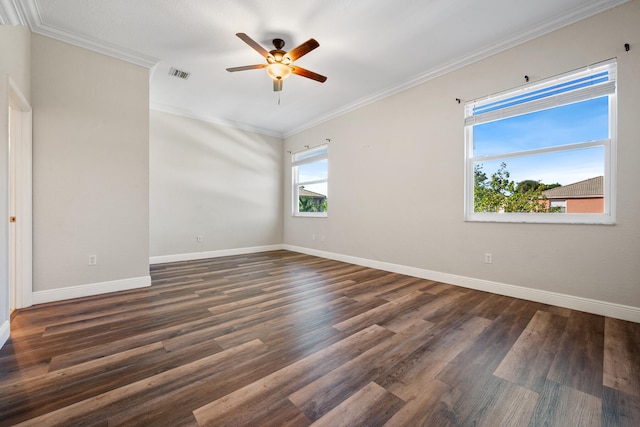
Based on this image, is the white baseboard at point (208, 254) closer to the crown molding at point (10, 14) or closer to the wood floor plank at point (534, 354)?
the crown molding at point (10, 14)

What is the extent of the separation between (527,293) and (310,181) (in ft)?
13.6

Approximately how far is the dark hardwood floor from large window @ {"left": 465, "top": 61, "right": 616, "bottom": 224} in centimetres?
101

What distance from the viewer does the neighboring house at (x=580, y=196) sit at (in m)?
2.48

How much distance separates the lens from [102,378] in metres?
1.48

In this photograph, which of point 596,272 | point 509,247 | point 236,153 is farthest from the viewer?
point 236,153

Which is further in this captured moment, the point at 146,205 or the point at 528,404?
the point at 146,205

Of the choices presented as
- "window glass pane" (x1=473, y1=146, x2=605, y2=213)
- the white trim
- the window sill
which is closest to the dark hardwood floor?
the white trim

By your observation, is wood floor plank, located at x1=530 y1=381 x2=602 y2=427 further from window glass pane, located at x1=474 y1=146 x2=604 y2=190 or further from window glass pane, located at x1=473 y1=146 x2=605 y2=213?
window glass pane, located at x1=474 y1=146 x2=604 y2=190

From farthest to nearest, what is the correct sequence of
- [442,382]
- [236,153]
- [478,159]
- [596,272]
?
[236,153] < [478,159] < [596,272] < [442,382]

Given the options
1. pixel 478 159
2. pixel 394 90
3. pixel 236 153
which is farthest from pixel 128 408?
pixel 236 153

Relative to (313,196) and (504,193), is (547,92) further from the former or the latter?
(313,196)

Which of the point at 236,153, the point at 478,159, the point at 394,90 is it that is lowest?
the point at 478,159

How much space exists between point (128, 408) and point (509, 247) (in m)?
3.49

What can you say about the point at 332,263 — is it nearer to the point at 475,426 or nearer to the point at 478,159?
the point at 478,159
